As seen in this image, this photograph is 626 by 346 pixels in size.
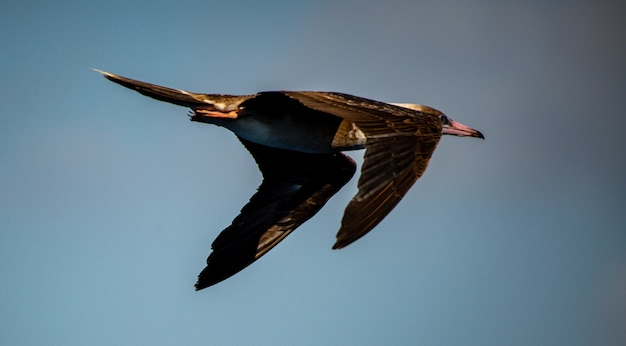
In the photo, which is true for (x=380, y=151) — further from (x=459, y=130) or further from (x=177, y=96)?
(x=459, y=130)

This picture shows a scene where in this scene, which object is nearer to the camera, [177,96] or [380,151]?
[380,151]

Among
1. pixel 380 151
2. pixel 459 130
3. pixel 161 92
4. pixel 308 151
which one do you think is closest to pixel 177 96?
pixel 161 92

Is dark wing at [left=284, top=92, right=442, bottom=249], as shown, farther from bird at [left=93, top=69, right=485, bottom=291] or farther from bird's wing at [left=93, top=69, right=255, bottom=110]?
bird's wing at [left=93, top=69, right=255, bottom=110]

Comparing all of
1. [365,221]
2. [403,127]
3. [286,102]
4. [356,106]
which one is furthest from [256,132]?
[365,221]

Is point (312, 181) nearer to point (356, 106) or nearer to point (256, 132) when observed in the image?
point (256, 132)

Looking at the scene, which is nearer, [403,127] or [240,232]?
[403,127]

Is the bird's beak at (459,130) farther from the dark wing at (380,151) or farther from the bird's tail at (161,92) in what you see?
the bird's tail at (161,92)

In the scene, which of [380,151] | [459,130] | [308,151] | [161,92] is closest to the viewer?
[380,151]

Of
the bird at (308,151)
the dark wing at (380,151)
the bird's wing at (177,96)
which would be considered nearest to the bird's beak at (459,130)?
the bird at (308,151)
